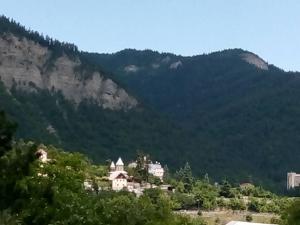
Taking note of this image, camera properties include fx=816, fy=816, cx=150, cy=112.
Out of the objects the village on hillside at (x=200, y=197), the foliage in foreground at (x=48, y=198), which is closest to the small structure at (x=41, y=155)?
the foliage in foreground at (x=48, y=198)

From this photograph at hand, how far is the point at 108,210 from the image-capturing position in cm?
5166

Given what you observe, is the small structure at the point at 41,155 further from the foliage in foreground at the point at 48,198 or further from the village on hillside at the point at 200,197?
the village on hillside at the point at 200,197

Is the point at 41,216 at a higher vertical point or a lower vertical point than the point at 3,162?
lower

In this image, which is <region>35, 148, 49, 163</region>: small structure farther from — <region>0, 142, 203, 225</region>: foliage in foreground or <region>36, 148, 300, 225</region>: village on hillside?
<region>36, 148, 300, 225</region>: village on hillside

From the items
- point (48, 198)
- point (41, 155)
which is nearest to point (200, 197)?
point (41, 155)

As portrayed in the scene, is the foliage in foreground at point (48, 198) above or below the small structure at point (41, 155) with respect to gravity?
below

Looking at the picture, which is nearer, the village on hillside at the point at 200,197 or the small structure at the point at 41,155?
the small structure at the point at 41,155

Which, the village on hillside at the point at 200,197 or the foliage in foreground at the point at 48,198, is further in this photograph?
the village on hillside at the point at 200,197

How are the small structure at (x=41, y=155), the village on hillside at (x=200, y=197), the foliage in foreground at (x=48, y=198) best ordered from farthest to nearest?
1. the village on hillside at (x=200, y=197)
2. the small structure at (x=41, y=155)
3. the foliage in foreground at (x=48, y=198)

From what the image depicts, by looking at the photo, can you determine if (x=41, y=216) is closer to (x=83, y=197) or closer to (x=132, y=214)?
(x=83, y=197)

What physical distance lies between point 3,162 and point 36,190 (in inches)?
61.5

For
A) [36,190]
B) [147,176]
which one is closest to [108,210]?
[36,190]

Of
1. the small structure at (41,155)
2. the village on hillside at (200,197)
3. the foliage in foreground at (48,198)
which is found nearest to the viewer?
the foliage in foreground at (48,198)

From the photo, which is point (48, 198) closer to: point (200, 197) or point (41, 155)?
point (41, 155)
